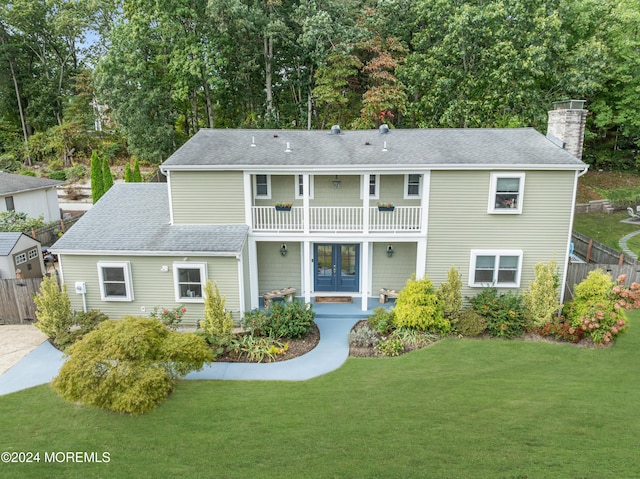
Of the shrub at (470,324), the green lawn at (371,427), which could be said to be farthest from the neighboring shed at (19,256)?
the shrub at (470,324)

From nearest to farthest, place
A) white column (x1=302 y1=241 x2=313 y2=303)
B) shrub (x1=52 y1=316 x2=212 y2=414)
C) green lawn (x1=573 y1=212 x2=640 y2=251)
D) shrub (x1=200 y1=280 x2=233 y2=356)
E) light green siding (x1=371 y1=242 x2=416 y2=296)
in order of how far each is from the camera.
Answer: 1. shrub (x1=52 y1=316 x2=212 y2=414)
2. shrub (x1=200 y1=280 x2=233 y2=356)
3. white column (x1=302 y1=241 x2=313 y2=303)
4. light green siding (x1=371 y1=242 x2=416 y2=296)
5. green lawn (x1=573 y1=212 x2=640 y2=251)

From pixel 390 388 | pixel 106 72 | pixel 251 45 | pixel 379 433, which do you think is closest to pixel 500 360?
pixel 390 388

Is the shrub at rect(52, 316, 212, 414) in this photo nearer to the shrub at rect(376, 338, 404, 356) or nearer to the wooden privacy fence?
the shrub at rect(376, 338, 404, 356)

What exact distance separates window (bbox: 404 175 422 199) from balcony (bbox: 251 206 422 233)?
28.3 inches

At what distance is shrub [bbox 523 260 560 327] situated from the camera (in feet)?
38.5

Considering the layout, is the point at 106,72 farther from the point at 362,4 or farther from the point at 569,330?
the point at 569,330

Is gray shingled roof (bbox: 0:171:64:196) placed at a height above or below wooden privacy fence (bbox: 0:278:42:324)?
above

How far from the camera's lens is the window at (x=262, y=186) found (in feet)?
46.4

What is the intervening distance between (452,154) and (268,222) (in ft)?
21.4

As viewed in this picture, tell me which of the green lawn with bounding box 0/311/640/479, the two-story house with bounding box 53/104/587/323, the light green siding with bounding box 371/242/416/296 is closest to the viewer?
the green lawn with bounding box 0/311/640/479

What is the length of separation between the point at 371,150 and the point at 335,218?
2652 millimetres

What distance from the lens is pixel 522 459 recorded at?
6875 millimetres

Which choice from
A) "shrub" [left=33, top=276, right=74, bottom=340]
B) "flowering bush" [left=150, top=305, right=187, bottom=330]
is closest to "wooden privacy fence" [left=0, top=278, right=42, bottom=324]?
"shrub" [left=33, top=276, right=74, bottom=340]

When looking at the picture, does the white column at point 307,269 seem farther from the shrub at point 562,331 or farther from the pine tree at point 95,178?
the pine tree at point 95,178
